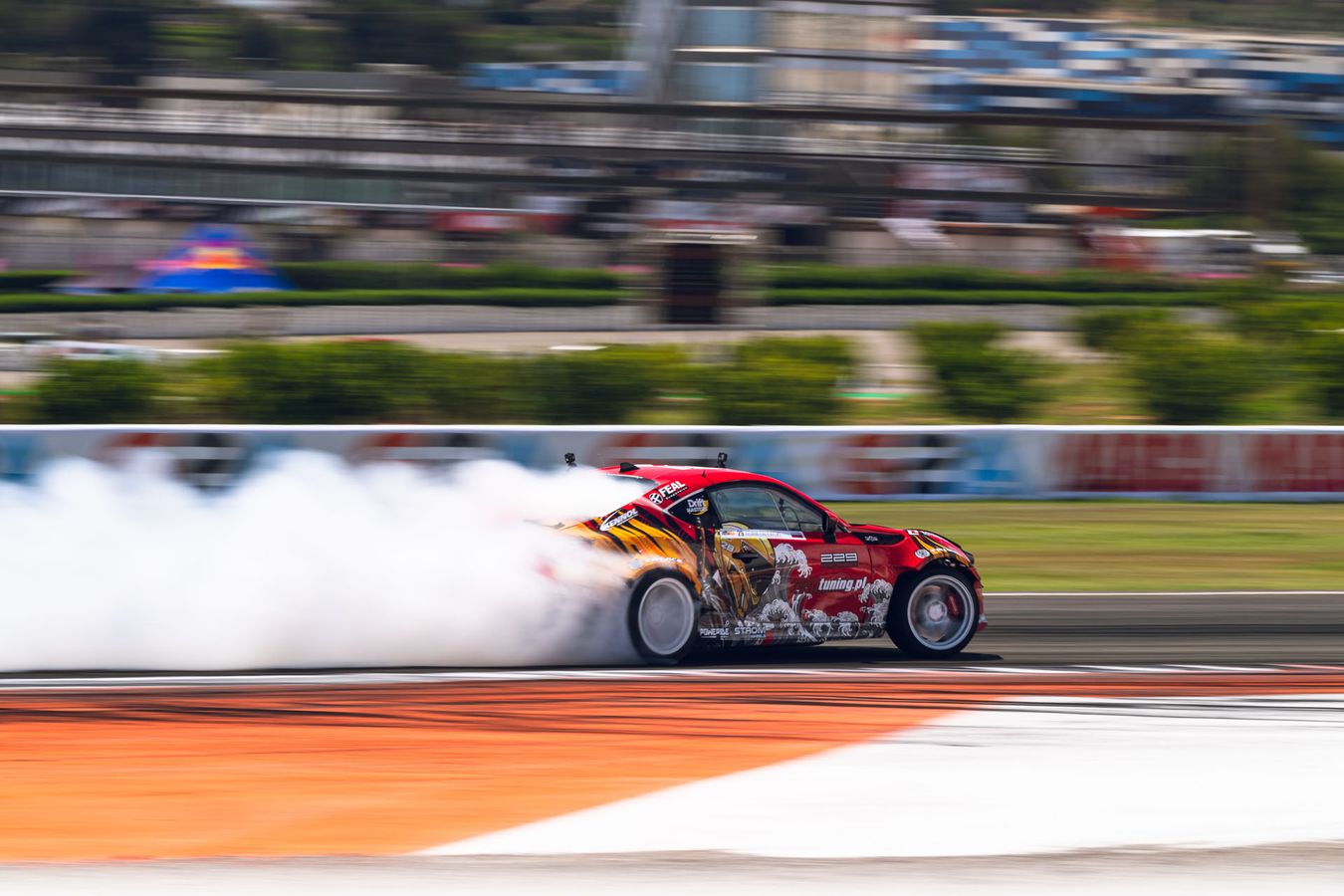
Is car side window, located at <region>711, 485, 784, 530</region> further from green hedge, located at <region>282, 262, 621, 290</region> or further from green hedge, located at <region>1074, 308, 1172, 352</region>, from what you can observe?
green hedge, located at <region>282, 262, 621, 290</region>

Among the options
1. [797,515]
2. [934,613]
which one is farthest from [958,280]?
[797,515]

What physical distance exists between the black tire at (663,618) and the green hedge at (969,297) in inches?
1239

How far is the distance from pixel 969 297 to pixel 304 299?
17.5 metres

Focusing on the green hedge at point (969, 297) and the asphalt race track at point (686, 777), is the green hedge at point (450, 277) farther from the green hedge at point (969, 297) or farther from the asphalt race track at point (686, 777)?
the asphalt race track at point (686, 777)

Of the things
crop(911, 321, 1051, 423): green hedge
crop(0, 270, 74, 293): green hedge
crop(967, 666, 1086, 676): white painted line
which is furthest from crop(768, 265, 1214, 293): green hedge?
crop(967, 666, 1086, 676): white painted line

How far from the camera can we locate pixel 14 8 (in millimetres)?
71250

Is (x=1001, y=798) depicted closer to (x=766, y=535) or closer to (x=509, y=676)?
(x=766, y=535)

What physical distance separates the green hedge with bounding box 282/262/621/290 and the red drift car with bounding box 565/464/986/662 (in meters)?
32.7

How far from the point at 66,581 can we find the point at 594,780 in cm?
381

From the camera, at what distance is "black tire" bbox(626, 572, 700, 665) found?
823 centimetres

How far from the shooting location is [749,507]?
8453 millimetres

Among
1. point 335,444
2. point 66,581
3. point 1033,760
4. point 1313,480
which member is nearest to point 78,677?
point 66,581

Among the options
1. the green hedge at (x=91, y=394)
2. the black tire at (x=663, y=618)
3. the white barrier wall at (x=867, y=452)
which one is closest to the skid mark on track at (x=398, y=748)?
the black tire at (x=663, y=618)

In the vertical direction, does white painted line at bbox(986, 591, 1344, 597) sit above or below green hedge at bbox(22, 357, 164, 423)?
below
